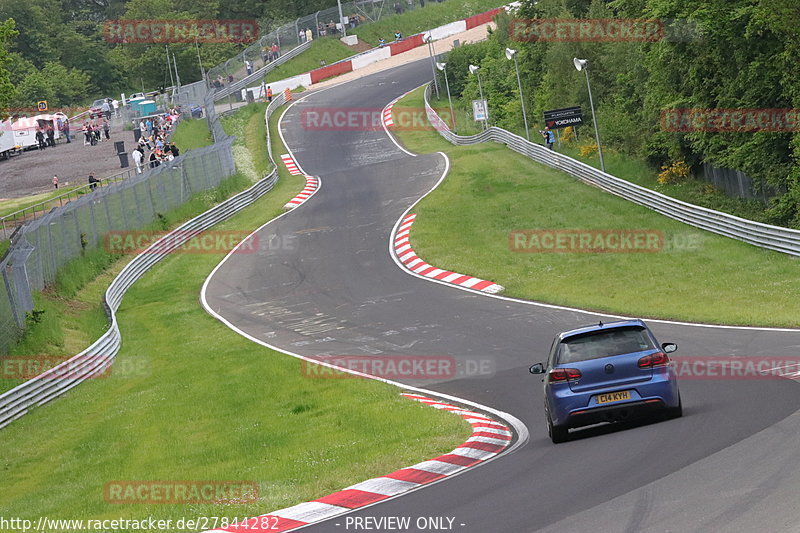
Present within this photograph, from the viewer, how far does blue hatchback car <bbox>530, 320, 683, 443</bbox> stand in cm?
1410

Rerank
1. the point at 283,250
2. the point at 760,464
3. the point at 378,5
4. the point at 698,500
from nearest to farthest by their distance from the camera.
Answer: the point at 698,500
the point at 760,464
the point at 283,250
the point at 378,5

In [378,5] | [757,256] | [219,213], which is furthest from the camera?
[378,5]

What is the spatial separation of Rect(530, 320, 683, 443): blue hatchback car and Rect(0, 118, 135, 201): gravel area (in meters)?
51.8

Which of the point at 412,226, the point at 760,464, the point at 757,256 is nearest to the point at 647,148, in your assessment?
the point at 412,226

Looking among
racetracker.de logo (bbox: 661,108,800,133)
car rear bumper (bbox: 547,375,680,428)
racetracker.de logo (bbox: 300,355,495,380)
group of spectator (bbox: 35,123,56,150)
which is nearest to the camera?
car rear bumper (bbox: 547,375,680,428)

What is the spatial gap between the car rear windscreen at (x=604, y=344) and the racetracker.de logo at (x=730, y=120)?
78.9 ft

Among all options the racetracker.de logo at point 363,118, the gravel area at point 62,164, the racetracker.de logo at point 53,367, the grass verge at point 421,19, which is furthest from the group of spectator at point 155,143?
the grass verge at point 421,19

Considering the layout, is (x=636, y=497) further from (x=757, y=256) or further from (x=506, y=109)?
(x=506, y=109)

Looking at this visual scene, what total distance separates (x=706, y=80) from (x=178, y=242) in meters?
23.2

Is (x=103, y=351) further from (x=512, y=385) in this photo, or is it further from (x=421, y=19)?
(x=421, y=19)

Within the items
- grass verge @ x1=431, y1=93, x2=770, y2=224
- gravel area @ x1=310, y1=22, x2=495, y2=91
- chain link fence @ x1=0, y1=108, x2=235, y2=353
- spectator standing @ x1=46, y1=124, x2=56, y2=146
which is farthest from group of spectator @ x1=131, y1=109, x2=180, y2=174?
grass verge @ x1=431, y1=93, x2=770, y2=224

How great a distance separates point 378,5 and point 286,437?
99.6 metres

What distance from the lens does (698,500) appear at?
32.6ft

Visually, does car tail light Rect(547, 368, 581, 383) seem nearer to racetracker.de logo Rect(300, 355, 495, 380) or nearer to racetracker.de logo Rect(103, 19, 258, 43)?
racetracker.de logo Rect(300, 355, 495, 380)
